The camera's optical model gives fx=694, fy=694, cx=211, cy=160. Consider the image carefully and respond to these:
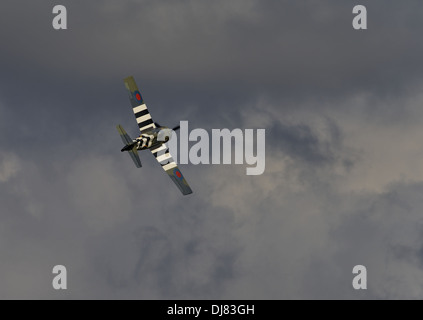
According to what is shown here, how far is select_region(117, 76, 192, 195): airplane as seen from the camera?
11263cm

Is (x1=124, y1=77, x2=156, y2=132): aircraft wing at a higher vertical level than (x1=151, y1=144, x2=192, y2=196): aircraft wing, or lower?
higher

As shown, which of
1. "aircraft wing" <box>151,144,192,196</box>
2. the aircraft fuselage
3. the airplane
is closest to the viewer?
the airplane

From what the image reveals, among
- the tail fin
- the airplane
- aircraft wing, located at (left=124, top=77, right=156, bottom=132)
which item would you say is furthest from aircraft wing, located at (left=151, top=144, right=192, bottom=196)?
the tail fin

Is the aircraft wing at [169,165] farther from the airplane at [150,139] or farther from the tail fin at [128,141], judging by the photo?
the tail fin at [128,141]

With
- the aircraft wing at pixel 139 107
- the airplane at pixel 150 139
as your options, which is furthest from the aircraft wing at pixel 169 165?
the aircraft wing at pixel 139 107

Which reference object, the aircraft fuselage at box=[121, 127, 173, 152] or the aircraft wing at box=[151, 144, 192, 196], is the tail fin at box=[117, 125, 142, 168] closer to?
the aircraft fuselage at box=[121, 127, 173, 152]

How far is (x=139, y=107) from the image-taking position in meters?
125
